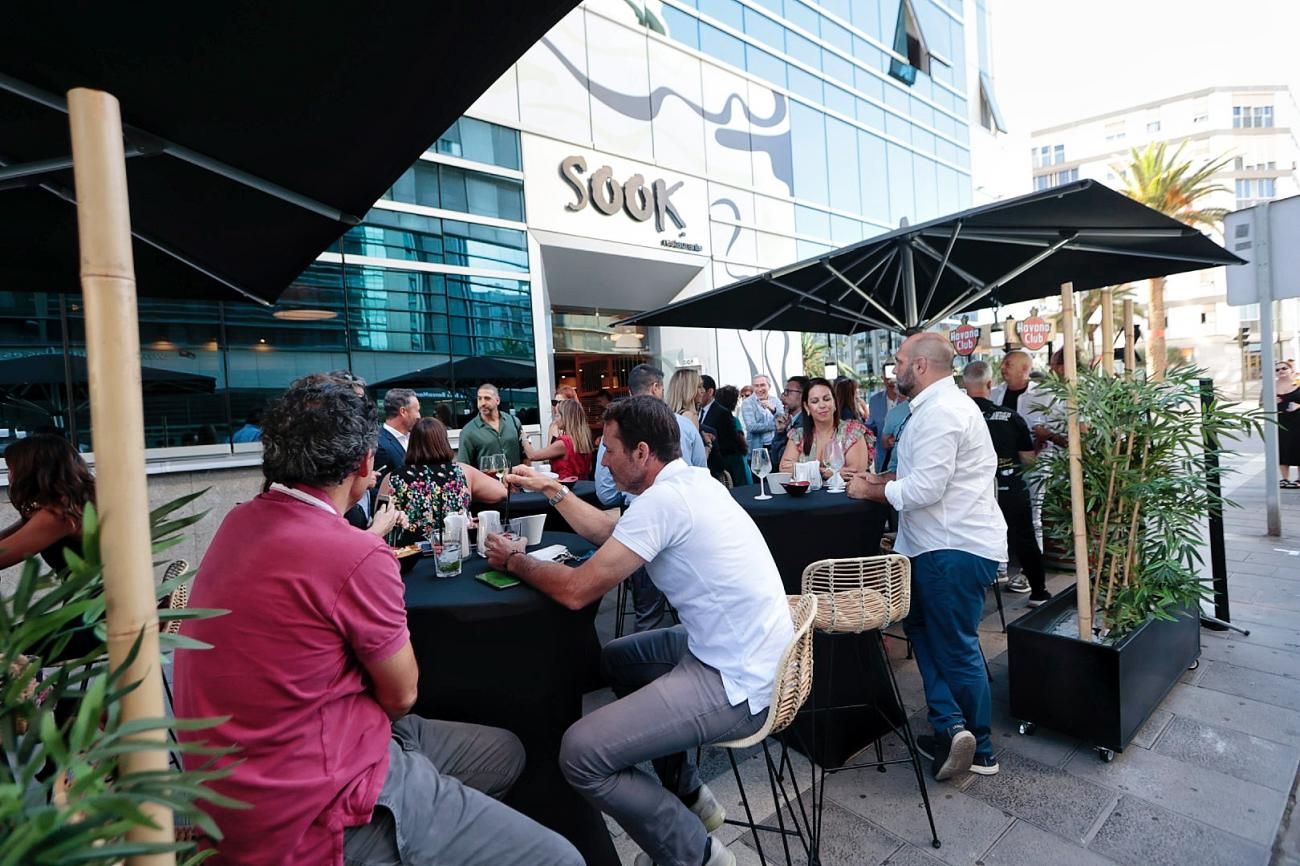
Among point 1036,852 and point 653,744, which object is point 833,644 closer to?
point 1036,852

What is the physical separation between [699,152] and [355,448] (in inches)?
525

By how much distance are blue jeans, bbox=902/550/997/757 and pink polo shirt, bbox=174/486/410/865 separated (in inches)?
95.9

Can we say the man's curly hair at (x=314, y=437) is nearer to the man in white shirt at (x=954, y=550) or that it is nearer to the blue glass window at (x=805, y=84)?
the man in white shirt at (x=954, y=550)

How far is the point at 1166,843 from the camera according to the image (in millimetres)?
2404

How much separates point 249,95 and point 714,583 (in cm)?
207

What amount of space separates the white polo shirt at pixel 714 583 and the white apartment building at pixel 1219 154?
52.5m

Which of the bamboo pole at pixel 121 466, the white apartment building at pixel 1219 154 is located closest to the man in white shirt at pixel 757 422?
the bamboo pole at pixel 121 466

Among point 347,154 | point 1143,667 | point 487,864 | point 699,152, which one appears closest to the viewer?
point 487,864

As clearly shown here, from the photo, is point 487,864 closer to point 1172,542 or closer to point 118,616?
point 118,616

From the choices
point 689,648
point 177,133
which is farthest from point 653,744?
point 177,133

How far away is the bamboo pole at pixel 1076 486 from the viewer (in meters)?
3.19

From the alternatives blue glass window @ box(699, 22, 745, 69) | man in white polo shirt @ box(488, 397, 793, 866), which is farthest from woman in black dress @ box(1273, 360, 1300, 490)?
blue glass window @ box(699, 22, 745, 69)

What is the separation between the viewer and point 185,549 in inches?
273

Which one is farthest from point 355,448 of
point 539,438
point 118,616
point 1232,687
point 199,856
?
point 539,438
